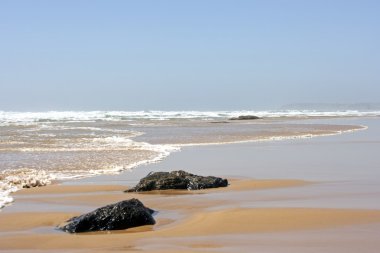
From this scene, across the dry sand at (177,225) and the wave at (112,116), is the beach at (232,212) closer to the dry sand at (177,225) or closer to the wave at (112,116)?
the dry sand at (177,225)

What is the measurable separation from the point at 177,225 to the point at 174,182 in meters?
3.82

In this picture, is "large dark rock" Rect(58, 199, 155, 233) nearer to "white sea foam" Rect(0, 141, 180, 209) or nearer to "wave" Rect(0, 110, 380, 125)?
"white sea foam" Rect(0, 141, 180, 209)

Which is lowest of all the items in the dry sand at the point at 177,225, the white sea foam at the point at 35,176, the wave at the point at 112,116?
the dry sand at the point at 177,225

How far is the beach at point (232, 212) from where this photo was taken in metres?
6.26

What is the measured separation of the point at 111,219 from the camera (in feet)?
24.1

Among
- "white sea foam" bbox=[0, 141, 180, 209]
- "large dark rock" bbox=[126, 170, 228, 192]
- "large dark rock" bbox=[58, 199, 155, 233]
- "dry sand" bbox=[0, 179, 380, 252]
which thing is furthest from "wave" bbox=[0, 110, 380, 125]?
"large dark rock" bbox=[58, 199, 155, 233]

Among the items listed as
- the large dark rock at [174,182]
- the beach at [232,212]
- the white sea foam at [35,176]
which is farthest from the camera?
the white sea foam at [35,176]

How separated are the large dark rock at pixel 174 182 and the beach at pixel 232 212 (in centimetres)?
26

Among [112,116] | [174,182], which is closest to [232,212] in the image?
[174,182]

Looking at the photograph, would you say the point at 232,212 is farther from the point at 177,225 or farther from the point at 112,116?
the point at 112,116

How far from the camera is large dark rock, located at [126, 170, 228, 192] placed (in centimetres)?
1112

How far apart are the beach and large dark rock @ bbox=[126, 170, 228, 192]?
10.2 inches

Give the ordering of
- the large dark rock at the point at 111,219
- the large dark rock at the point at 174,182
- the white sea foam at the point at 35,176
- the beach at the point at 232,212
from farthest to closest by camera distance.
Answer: the white sea foam at the point at 35,176, the large dark rock at the point at 174,182, the large dark rock at the point at 111,219, the beach at the point at 232,212

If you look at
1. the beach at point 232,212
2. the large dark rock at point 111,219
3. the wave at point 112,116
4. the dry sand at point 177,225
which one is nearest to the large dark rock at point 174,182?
the beach at point 232,212
